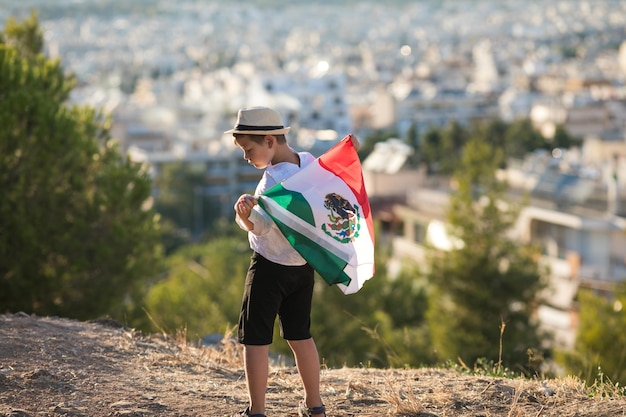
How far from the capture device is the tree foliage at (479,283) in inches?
858

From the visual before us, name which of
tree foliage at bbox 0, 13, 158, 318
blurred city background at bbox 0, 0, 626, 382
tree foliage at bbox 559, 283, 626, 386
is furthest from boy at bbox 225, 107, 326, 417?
tree foliage at bbox 559, 283, 626, 386

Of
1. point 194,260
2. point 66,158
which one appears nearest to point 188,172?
point 194,260

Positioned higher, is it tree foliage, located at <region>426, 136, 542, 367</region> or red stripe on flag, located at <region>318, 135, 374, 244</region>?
red stripe on flag, located at <region>318, 135, 374, 244</region>

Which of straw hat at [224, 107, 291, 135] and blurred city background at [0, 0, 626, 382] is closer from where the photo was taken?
straw hat at [224, 107, 291, 135]

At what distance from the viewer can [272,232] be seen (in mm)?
5645

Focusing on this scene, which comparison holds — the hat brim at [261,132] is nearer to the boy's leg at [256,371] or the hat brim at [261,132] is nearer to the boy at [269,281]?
the boy at [269,281]

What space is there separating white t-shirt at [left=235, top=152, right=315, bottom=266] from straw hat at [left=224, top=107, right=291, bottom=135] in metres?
0.20

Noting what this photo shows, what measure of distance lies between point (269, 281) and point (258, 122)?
2.28 feet

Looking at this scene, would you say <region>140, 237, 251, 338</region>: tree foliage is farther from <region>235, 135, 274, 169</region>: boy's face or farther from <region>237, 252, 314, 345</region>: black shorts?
<region>235, 135, 274, 169</region>: boy's face

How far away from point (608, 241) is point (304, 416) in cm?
3253

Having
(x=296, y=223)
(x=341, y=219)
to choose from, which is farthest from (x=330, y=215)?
(x=296, y=223)

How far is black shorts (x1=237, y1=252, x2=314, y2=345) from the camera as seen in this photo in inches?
222

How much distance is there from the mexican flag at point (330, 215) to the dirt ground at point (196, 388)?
0.73m

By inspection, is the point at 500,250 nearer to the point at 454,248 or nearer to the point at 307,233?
the point at 454,248
